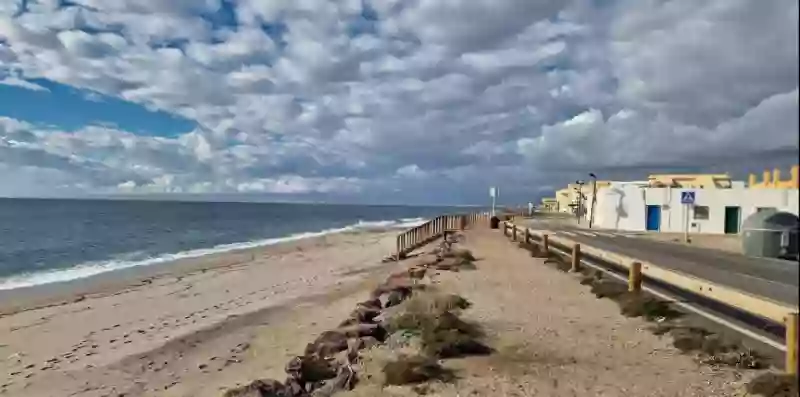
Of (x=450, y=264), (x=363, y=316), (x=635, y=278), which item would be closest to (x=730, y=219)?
(x=450, y=264)

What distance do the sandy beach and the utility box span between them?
24.5 feet

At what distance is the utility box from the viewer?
70.4 inches

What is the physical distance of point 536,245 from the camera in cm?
2491

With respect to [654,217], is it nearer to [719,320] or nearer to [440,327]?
[719,320]

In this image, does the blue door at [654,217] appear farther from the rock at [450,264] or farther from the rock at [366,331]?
the rock at [366,331]

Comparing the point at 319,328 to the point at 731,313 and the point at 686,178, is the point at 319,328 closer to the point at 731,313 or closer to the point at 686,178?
the point at 731,313

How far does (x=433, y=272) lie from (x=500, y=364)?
1089 centimetres

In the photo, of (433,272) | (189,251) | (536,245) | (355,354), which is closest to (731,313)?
(355,354)

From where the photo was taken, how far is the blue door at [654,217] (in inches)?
1548

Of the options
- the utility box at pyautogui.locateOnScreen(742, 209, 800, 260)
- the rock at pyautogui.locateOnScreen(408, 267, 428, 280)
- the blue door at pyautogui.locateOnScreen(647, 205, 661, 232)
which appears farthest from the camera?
the blue door at pyautogui.locateOnScreen(647, 205, 661, 232)

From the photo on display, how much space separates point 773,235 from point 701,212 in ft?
129

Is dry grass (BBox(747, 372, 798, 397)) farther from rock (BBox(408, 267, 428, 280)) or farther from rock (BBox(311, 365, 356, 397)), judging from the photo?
rock (BBox(408, 267, 428, 280))

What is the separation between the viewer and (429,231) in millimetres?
42250

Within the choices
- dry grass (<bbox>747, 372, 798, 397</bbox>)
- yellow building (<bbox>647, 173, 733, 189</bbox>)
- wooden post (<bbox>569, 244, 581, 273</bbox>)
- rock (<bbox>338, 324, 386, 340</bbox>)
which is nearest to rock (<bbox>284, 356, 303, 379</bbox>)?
rock (<bbox>338, 324, 386, 340</bbox>)
